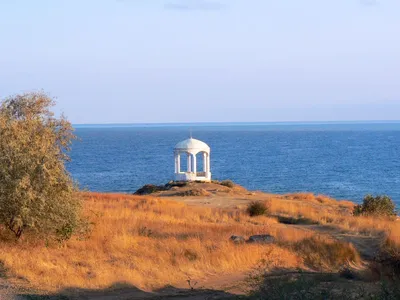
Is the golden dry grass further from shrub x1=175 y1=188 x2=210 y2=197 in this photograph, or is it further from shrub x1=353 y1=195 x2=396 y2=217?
shrub x1=175 y1=188 x2=210 y2=197

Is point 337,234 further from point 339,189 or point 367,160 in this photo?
point 367,160

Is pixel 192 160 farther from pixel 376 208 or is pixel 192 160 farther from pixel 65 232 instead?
pixel 65 232

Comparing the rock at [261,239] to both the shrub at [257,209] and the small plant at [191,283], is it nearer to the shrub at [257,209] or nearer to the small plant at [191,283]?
the small plant at [191,283]

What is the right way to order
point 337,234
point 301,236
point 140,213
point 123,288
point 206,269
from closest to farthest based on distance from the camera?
point 123,288 → point 206,269 → point 301,236 → point 337,234 → point 140,213

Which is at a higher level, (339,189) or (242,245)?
(242,245)

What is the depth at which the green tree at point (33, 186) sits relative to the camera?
17.0 m

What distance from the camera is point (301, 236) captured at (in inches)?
812

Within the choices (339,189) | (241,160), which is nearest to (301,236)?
(339,189)

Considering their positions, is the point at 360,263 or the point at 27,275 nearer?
the point at 27,275

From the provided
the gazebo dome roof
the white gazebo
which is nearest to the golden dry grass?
the white gazebo

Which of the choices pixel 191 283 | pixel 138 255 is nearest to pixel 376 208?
pixel 138 255

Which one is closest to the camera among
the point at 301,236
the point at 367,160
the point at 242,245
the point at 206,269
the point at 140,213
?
the point at 206,269

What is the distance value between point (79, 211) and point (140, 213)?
7.46m

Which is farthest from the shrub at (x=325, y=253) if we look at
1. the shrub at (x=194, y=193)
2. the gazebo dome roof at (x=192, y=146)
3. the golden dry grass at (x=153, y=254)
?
the gazebo dome roof at (x=192, y=146)
